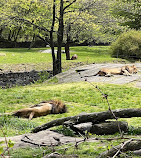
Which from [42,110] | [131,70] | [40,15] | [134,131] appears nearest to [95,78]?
[131,70]

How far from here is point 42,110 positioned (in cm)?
995

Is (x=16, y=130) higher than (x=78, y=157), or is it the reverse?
(x=78, y=157)

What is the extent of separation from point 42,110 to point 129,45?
23623mm

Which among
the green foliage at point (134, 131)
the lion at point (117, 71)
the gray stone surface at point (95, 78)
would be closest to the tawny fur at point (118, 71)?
the lion at point (117, 71)

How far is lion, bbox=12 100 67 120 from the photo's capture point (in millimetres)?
9648

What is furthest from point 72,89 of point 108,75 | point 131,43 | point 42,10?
point 131,43

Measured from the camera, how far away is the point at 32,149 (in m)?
5.46

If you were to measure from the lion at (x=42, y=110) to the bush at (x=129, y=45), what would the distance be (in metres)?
22.5

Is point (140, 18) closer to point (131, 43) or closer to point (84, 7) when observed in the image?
point (131, 43)

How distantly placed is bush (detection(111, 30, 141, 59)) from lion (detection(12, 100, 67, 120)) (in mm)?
22543

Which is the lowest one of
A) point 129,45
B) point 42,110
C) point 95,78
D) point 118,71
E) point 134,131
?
point 95,78

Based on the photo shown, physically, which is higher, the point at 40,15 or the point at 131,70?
the point at 40,15

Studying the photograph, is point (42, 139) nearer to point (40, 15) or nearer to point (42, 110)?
point (42, 110)

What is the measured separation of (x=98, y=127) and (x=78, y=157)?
6.24ft
